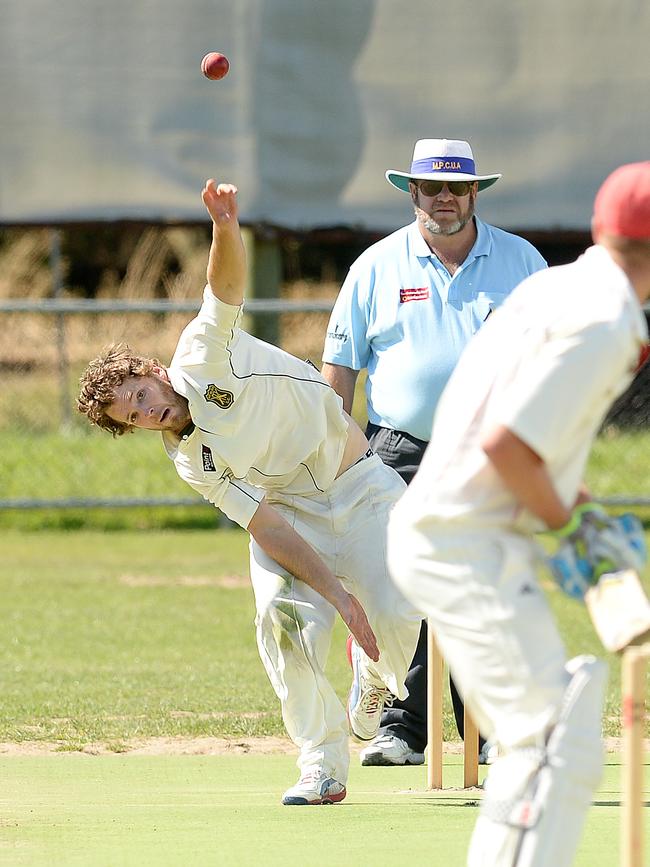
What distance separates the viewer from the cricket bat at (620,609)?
129 inches

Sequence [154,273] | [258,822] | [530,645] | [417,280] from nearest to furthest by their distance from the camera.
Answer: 1. [530,645]
2. [258,822]
3. [417,280]
4. [154,273]

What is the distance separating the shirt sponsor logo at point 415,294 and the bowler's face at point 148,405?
152 centimetres

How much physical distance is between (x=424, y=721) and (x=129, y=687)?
1.90 metres

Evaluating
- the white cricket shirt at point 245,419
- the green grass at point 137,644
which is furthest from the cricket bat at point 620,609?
the green grass at point 137,644

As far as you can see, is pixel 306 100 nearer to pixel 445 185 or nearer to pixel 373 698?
pixel 445 185

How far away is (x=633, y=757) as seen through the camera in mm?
3277

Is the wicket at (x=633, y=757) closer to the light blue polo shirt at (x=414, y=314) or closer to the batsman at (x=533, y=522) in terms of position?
the batsman at (x=533, y=522)

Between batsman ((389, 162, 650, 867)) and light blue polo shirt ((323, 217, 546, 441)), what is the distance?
114 inches

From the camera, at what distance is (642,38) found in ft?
44.3

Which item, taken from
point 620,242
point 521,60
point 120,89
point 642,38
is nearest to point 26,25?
point 120,89

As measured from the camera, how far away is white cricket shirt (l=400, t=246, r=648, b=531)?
325cm

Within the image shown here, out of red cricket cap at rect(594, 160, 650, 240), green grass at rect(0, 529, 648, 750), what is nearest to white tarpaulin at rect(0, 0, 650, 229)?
green grass at rect(0, 529, 648, 750)

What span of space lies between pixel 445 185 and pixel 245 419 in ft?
5.56

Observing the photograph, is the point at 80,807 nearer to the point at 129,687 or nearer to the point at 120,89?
the point at 129,687
